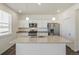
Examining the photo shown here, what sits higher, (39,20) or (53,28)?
(39,20)

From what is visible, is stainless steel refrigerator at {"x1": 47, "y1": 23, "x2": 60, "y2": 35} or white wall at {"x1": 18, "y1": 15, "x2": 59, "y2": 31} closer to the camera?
stainless steel refrigerator at {"x1": 47, "y1": 23, "x2": 60, "y2": 35}

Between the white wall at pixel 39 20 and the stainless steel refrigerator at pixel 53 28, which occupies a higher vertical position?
the white wall at pixel 39 20

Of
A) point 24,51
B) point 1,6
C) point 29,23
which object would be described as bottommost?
point 24,51

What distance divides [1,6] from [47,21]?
4.24 meters

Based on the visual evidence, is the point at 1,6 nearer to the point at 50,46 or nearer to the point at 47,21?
the point at 50,46

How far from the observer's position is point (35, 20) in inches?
336

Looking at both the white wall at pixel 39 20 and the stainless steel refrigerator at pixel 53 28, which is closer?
the stainless steel refrigerator at pixel 53 28

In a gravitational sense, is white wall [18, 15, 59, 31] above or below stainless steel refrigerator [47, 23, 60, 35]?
above

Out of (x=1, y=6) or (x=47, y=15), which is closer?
(x=1, y=6)

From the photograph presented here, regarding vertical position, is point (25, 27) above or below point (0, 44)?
above

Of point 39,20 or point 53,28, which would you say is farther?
point 39,20
